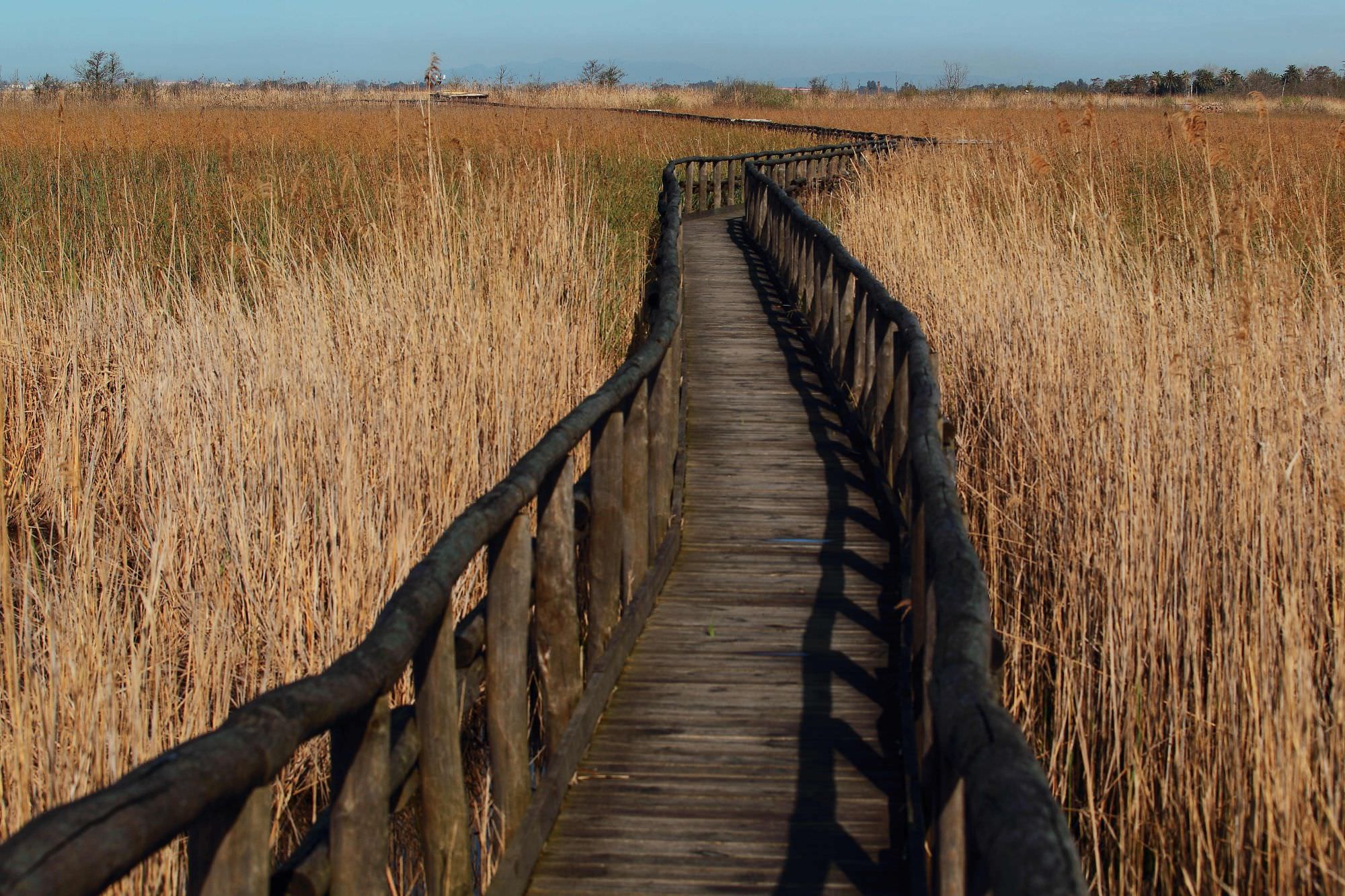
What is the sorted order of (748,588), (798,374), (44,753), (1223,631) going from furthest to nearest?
(798,374)
(748,588)
(1223,631)
(44,753)

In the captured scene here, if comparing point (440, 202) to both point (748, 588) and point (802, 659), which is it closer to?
point (748, 588)

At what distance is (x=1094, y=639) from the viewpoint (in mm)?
4113

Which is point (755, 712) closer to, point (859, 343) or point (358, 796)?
point (358, 796)

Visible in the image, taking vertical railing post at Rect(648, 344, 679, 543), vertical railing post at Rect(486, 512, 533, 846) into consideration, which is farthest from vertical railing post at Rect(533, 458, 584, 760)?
vertical railing post at Rect(648, 344, 679, 543)

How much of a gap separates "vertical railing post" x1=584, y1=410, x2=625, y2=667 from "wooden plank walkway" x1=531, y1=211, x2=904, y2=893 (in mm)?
254

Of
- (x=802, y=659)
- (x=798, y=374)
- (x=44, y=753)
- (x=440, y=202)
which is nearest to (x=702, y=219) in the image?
(x=798, y=374)

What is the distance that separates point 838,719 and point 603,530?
98 cm

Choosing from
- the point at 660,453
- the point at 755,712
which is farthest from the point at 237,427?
the point at 755,712

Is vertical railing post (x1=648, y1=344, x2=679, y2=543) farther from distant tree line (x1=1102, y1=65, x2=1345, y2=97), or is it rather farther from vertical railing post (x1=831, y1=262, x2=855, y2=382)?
distant tree line (x1=1102, y1=65, x2=1345, y2=97)

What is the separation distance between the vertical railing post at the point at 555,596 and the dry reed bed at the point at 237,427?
75cm

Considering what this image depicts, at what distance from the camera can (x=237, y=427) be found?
5.39 m

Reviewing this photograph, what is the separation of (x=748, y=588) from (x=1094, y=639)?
177cm

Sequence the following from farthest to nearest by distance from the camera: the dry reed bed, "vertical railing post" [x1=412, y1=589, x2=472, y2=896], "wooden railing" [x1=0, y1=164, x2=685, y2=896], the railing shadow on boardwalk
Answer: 1. the dry reed bed
2. the railing shadow on boardwalk
3. "vertical railing post" [x1=412, y1=589, x2=472, y2=896]
4. "wooden railing" [x1=0, y1=164, x2=685, y2=896]

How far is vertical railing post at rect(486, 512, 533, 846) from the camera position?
3.29m
